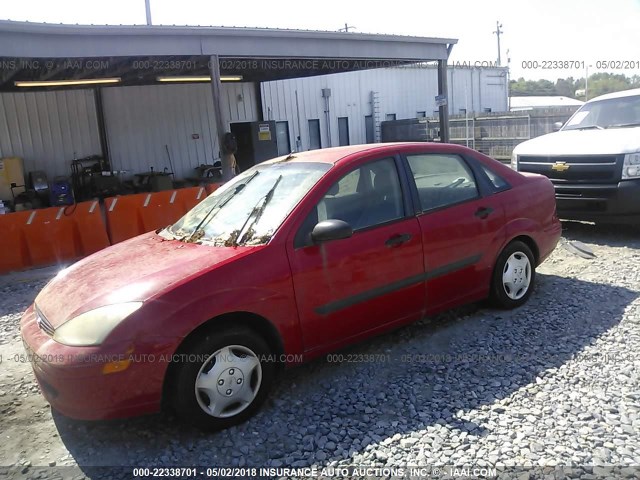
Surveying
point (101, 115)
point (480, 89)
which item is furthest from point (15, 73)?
point (480, 89)

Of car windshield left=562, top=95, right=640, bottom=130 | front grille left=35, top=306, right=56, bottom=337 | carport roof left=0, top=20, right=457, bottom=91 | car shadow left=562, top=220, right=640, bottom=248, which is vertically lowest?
car shadow left=562, top=220, right=640, bottom=248

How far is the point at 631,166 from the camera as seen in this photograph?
22.1 feet

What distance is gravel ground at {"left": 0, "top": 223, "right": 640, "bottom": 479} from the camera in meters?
2.88

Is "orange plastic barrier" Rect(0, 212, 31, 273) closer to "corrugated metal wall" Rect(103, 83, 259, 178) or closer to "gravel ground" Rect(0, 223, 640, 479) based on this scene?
"gravel ground" Rect(0, 223, 640, 479)

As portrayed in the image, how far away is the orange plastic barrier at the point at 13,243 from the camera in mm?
7910

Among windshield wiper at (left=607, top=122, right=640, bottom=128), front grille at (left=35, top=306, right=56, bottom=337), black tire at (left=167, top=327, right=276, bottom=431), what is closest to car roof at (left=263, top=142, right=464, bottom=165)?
black tire at (left=167, top=327, right=276, bottom=431)

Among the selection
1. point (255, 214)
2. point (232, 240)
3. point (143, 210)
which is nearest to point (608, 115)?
point (255, 214)

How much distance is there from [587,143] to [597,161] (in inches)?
17.3

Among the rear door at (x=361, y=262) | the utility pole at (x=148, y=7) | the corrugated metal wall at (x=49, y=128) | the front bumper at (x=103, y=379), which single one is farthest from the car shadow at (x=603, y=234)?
the utility pole at (x=148, y=7)

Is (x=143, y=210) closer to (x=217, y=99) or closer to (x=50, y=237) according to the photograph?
(x=50, y=237)

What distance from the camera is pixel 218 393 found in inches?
125

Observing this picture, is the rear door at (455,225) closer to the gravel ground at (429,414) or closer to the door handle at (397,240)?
the door handle at (397,240)

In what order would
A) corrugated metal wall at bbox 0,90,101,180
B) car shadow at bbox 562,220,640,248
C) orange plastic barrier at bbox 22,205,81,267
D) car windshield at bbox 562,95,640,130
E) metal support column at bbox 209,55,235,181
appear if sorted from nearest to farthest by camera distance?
car shadow at bbox 562,220,640,248
car windshield at bbox 562,95,640,130
orange plastic barrier at bbox 22,205,81,267
metal support column at bbox 209,55,235,181
corrugated metal wall at bbox 0,90,101,180

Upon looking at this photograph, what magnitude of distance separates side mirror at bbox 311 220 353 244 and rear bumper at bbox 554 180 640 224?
16.0 ft
